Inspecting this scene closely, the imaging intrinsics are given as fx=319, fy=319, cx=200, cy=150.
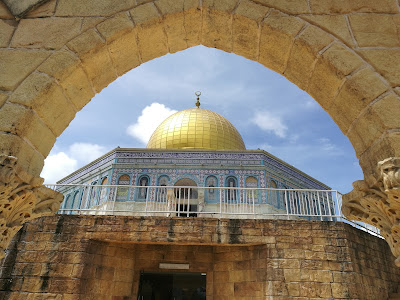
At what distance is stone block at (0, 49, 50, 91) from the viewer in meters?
2.22

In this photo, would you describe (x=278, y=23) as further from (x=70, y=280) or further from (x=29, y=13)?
(x=70, y=280)

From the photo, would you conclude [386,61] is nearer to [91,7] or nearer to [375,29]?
[375,29]

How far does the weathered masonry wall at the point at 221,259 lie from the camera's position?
5.90m

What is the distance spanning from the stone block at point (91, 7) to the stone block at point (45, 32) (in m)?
0.06

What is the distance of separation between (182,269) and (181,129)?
12625mm

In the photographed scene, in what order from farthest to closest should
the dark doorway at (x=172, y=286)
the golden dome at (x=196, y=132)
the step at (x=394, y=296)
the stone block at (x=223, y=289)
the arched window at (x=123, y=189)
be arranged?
the golden dome at (x=196, y=132)
the arched window at (x=123, y=189)
the dark doorway at (x=172, y=286)
the stone block at (x=223, y=289)
the step at (x=394, y=296)

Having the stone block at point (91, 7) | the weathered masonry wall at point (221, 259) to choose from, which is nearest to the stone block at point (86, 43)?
the stone block at point (91, 7)

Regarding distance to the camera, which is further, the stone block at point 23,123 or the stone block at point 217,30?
the stone block at point 217,30

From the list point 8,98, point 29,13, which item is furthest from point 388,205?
point 29,13

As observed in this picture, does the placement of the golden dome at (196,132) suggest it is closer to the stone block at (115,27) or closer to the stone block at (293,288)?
the stone block at (293,288)

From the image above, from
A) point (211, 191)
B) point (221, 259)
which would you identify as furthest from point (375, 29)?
point (211, 191)

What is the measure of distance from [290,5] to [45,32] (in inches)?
72.7

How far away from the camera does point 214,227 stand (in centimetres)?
646

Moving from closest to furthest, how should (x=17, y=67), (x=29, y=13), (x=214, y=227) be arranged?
(x=17, y=67) → (x=29, y=13) → (x=214, y=227)
